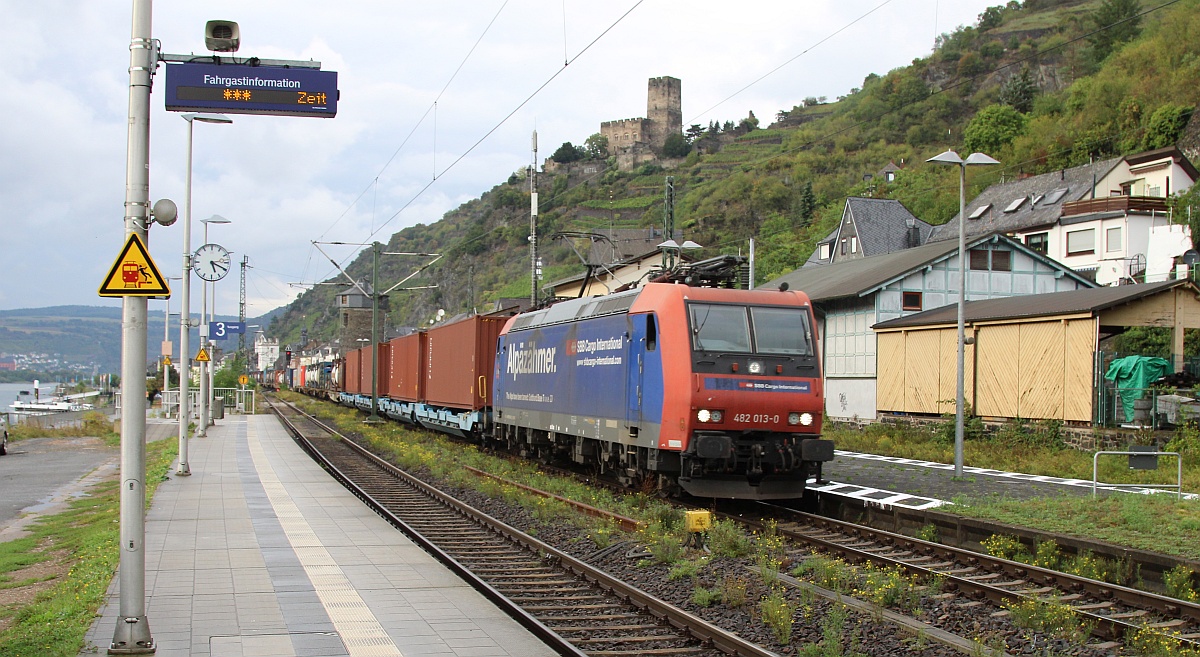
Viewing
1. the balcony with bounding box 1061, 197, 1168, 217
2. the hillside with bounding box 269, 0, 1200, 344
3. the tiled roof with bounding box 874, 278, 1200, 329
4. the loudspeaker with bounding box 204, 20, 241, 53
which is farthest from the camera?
the hillside with bounding box 269, 0, 1200, 344

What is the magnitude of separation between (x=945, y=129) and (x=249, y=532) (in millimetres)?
101611

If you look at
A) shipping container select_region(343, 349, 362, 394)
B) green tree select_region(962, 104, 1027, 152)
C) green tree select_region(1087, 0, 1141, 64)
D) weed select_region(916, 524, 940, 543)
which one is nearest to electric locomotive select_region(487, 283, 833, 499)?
weed select_region(916, 524, 940, 543)

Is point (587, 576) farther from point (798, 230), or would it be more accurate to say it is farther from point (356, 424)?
point (798, 230)

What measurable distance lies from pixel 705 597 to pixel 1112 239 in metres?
45.8

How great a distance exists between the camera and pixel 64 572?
12.2 metres

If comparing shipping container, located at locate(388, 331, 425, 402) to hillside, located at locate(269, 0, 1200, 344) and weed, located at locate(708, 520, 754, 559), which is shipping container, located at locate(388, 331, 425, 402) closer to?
hillside, located at locate(269, 0, 1200, 344)

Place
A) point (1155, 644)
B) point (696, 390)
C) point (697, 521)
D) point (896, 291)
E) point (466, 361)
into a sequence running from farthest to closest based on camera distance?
point (896, 291), point (466, 361), point (696, 390), point (697, 521), point (1155, 644)

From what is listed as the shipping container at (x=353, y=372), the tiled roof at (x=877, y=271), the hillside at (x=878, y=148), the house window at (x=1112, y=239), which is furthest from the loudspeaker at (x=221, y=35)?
the house window at (x=1112, y=239)

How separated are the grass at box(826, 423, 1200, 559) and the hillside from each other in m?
19.7

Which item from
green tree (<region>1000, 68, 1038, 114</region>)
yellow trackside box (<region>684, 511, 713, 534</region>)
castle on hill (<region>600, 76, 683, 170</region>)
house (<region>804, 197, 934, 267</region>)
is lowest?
yellow trackside box (<region>684, 511, 713, 534</region>)

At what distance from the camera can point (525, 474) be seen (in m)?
19.2

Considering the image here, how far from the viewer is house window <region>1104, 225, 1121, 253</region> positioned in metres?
47.4

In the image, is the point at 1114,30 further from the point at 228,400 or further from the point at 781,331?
the point at 781,331

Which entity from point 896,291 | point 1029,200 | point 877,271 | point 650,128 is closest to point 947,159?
point 896,291
